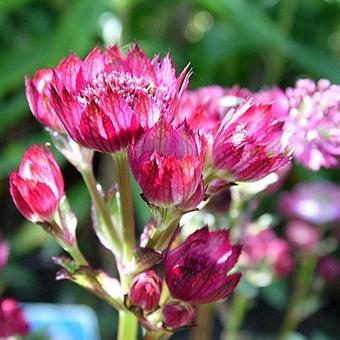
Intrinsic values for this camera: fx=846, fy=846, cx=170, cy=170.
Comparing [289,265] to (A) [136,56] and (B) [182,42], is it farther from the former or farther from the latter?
(B) [182,42]

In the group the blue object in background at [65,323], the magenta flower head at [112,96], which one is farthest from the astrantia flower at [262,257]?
the magenta flower head at [112,96]

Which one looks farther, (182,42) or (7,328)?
(182,42)

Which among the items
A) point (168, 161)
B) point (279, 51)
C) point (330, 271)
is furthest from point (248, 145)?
point (279, 51)

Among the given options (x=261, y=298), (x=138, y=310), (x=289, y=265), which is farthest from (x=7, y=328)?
(x=261, y=298)

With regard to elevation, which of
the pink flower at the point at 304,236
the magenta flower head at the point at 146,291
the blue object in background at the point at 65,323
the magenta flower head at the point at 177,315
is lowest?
the blue object in background at the point at 65,323

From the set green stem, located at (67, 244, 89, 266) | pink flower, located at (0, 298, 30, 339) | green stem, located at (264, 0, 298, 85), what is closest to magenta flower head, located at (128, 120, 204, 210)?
green stem, located at (67, 244, 89, 266)

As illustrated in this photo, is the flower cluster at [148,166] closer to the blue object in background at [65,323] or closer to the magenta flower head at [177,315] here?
the magenta flower head at [177,315]
